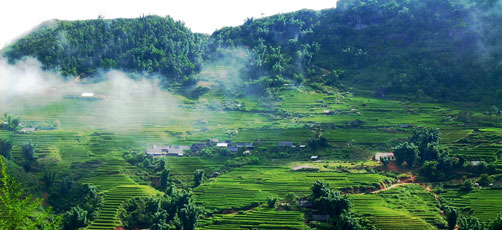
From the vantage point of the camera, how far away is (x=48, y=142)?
80500mm

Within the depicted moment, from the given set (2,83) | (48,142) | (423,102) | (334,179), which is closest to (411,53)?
(423,102)

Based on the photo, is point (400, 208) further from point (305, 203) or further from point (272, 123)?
point (272, 123)

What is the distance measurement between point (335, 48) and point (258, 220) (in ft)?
218

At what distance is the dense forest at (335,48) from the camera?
338 ft

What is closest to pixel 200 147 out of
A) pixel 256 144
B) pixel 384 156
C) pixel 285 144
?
pixel 256 144

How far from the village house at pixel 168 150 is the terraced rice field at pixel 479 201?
3385cm

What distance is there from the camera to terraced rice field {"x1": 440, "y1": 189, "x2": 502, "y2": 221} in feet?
194

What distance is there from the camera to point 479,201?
202ft

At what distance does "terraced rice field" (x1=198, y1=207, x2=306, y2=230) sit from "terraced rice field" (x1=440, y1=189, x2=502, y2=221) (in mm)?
16665

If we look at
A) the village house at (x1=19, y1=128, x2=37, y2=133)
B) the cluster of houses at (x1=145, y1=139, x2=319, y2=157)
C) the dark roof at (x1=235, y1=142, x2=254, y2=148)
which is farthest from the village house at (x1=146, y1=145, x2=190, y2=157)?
the village house at (x1=19, y1=128, x2=37, y2=133)

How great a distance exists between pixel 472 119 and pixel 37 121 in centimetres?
6414

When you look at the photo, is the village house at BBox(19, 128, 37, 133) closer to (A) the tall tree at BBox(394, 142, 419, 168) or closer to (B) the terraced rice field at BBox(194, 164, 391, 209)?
(B) the terraced rice field at BBox(194, 164, 391, 209)

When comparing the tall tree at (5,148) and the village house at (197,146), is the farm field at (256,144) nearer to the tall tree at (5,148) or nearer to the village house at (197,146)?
the tall tree at (5,148)

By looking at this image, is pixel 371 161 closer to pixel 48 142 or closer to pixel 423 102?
pixel 423 102
